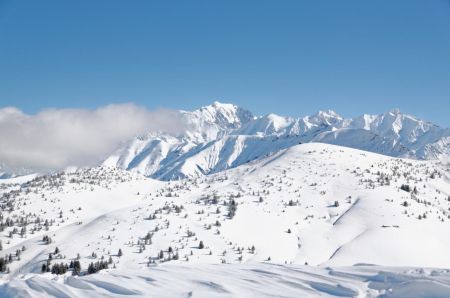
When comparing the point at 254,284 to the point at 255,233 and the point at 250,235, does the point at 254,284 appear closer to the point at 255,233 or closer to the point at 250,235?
the point at 250,235

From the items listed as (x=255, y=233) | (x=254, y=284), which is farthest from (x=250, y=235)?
A: (x=254, y=284)

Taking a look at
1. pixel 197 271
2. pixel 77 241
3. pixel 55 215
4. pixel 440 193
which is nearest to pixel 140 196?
pixel 55 215

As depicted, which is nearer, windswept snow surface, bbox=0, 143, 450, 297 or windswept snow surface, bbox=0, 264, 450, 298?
windswept snow surface, bbox=0, 264, 450, 298

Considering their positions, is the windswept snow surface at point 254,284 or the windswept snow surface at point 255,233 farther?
the windswept snow surface at point 255,233

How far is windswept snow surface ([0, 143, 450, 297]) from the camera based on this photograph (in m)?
12.0

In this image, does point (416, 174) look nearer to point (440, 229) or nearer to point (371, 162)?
point (371, 162)

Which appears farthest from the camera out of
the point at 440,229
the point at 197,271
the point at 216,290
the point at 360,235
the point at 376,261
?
the point at 440,229

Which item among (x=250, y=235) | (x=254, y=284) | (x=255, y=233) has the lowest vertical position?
(x=254, y=284)

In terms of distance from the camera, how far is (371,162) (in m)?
125

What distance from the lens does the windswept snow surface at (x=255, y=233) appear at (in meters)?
12.0

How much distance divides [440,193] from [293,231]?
48154 millimetres

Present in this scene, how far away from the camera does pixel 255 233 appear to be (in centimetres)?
6425

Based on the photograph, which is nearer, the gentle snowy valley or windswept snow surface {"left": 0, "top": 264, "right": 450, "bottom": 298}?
windswept snow surface {"left": 0, "top": 264, "right": 450, "bottom": 298}

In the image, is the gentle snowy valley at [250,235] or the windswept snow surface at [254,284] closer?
the windswept snow surface at [254,284]
